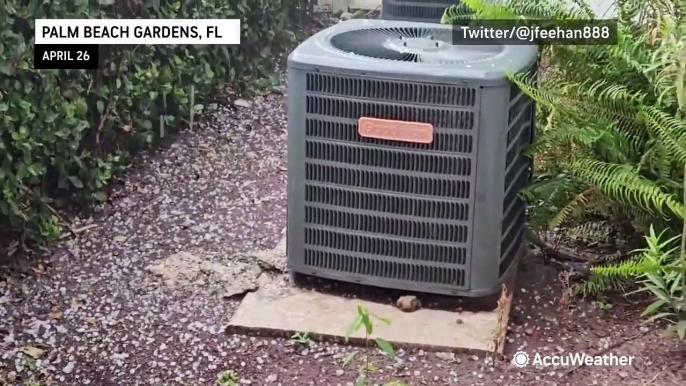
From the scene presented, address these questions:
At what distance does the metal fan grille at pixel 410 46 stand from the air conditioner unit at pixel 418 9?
1.94ft

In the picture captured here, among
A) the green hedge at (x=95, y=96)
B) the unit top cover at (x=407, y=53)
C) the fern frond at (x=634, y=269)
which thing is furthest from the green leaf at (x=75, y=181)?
the fern frond at (x=634, y=269)

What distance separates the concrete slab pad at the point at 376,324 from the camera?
2.20 m

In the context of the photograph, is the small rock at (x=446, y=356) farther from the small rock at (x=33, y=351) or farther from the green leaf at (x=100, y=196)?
the green leaf at (x=100, y=196)

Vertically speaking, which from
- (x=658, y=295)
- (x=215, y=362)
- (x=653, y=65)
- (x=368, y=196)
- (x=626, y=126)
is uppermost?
(x=653, y=65)

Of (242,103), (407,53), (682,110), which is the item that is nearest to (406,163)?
(407,53)

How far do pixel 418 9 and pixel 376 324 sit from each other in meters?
1.35

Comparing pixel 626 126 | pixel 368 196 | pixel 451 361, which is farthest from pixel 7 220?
pixel 626 126

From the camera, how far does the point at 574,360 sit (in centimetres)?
215

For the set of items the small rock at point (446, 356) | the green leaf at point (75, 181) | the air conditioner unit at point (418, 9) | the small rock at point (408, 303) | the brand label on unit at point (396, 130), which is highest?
the air conditioner unit at point (418, 9)

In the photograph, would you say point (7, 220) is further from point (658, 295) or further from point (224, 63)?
point (658, 295)

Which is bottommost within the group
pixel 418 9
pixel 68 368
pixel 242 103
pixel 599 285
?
pixel 68 368

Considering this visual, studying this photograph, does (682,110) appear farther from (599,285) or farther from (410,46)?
(410,46)

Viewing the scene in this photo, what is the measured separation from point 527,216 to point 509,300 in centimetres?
32

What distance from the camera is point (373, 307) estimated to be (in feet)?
7.70
